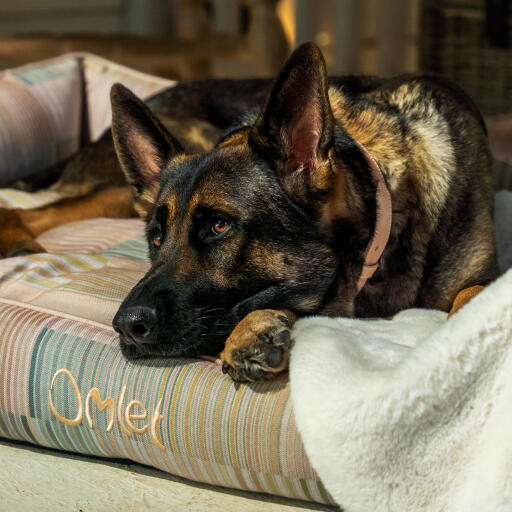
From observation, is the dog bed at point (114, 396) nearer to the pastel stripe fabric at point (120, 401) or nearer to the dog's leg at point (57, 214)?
the pastel stripe fabric at point (120, 401)

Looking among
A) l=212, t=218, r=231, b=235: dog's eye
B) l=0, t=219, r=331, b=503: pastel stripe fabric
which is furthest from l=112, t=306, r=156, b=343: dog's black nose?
l=212, t=218, r=231, b=235: dog's eye

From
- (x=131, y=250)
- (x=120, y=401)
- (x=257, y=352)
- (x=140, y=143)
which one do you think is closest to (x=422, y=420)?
(x=257, y=352)

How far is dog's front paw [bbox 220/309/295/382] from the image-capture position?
146 centimetres

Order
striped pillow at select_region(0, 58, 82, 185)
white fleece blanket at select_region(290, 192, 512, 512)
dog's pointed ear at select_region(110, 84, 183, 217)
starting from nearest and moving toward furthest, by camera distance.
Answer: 1. white fleece blanket at select_region(290, 192, 512, 512)
2. dog's pointed ear at select_region(110, 84, 183, 217)
3. striped pillow at select_region(0, 58, 82, 185)

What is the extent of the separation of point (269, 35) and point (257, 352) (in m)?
5.03

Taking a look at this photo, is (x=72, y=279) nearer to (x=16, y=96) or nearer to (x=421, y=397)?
(x=421, y=397)

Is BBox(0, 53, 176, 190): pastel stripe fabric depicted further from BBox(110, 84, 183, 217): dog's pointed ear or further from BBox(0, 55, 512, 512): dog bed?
BBox(0, 55, 512, 512): dog bed

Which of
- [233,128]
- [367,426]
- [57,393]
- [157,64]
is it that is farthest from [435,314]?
[157,64]

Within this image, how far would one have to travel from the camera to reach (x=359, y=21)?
20.6 feet

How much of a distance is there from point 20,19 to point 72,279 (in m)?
5.25

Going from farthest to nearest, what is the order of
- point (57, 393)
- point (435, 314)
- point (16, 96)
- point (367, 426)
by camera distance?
point (16, 96) → point (435, 314) → point (57, 393) → point (367, 426)

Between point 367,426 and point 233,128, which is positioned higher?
point 233,128

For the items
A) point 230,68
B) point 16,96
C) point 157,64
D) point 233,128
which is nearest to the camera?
point 233,128

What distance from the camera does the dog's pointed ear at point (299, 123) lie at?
1528mm
